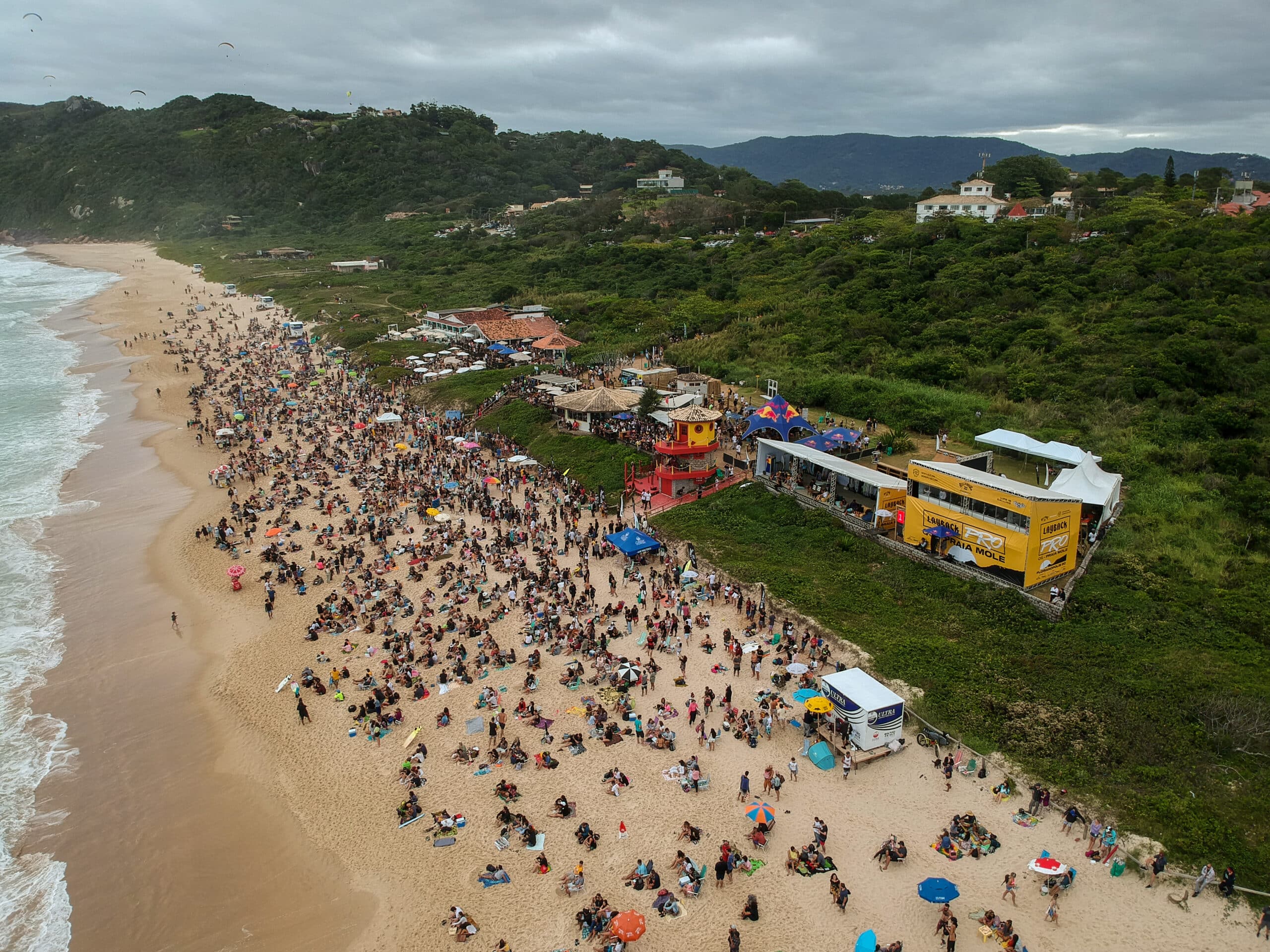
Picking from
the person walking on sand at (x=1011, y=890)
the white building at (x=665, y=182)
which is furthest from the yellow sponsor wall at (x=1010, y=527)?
the white building at (x=665, y=182)

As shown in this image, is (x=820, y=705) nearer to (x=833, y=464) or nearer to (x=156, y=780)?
(x=833, y=464)

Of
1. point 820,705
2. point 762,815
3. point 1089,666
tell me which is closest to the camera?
point 762,815

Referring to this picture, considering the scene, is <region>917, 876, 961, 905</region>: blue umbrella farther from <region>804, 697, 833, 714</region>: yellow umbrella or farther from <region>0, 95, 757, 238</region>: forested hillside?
<region>0, 95, 757, 238</region>: forested hillside

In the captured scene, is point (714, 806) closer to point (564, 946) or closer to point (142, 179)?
point (564, 946)

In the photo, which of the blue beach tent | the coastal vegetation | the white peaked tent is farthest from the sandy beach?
the white peaked tent

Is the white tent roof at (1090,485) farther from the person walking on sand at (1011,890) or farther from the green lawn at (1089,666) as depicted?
the person walking on sand at (1011,890)

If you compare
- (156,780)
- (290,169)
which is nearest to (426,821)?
(156,780)

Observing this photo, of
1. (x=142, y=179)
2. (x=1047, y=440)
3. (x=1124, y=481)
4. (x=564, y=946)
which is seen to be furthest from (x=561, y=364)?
(x=142, y=179)
